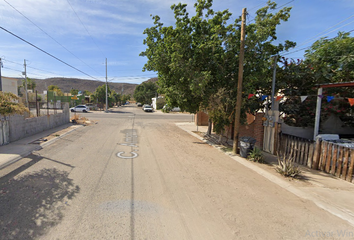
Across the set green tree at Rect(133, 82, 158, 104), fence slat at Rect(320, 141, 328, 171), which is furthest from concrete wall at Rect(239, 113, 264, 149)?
green tree at Rect(133, 82, 158, 104)

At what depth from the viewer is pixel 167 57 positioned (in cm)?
1023

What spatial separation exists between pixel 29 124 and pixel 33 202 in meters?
9.64

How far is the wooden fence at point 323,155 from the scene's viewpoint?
5789 millimetres

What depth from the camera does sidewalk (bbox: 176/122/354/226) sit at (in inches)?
165

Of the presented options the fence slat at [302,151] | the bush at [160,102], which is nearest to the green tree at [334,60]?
the fence slat at [302,151]

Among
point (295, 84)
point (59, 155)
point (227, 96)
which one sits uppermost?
point (295, 84)

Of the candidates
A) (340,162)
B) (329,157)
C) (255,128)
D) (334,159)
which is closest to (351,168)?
(340,162)

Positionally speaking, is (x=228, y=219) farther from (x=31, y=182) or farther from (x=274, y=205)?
(x=31, y=182)

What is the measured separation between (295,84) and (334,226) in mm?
8175

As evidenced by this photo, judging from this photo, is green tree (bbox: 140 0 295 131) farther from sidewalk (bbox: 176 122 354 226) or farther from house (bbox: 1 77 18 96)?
house (bbox: 1 77 18 96)

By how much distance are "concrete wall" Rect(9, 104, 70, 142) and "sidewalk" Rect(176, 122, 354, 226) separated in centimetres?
1160

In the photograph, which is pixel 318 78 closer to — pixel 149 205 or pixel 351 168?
pixel 351 168

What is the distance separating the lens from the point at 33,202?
3.95m

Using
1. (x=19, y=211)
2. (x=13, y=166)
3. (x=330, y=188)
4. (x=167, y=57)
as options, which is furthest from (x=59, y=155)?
(x=330, y=188)
